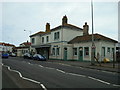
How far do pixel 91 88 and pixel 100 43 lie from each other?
2090 cm

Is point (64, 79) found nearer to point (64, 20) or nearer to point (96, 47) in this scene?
point (96, 47)

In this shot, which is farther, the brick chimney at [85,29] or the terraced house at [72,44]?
the brick chimney at [85,29]

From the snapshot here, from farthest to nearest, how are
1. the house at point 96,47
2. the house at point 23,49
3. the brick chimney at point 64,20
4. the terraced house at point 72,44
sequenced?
the house at point 23,49, the brick chimney at point 64,20, the terraced house at point 72,44, the house at point 96,47

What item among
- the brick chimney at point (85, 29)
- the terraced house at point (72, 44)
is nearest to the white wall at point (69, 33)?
the terraced house at point (72, 44)

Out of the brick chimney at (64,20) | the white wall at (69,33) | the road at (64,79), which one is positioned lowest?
the road at (64,79)

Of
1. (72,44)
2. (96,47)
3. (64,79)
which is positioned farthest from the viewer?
(72,44)

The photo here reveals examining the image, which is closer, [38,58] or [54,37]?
[38,58]

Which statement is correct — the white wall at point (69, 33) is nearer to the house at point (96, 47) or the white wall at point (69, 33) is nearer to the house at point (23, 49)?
the house at point (96, 47)

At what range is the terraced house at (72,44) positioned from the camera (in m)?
29.0

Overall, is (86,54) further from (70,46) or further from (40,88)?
(40,88)

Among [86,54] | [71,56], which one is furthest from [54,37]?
[86,54]

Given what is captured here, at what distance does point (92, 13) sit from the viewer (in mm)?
21672

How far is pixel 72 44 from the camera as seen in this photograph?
34406mm

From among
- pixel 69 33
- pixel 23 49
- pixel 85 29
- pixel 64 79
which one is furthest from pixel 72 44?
pixel 23 49
